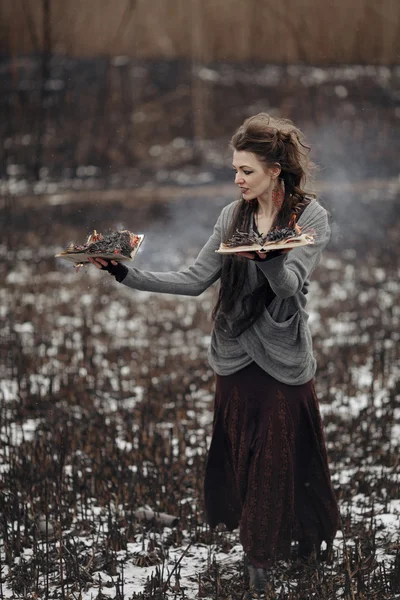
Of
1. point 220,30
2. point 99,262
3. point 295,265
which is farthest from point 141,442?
point 220,30

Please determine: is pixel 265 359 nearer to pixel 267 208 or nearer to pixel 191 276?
pixel 191 276

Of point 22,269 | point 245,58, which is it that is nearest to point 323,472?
point 22,269

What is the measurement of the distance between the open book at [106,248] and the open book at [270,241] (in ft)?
1.33

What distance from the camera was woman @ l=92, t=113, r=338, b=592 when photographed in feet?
11.0

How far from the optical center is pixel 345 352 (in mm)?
7719

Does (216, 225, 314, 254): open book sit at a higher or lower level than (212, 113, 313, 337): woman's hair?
lower

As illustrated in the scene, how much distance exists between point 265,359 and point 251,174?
773mm

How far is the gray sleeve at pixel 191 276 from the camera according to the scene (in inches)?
136

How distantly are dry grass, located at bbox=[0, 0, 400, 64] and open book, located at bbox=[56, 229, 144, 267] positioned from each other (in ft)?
44.2

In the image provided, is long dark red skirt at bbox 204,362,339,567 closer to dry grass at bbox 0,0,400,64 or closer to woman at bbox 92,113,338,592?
woman at bbox 92,113,338,592

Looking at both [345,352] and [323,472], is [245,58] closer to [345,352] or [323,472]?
[345,352]

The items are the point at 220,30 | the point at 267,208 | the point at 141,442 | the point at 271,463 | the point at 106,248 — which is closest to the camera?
the point at 106,248

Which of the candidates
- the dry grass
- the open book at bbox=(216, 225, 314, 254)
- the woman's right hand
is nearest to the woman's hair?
the open book at bbox=(216, 225, 314, 254)

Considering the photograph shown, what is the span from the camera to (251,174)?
3.31m
